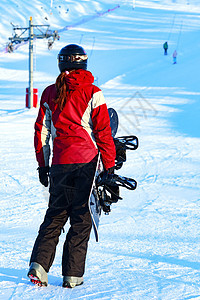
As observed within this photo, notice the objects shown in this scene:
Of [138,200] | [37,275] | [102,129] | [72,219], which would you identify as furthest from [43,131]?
[138,200]

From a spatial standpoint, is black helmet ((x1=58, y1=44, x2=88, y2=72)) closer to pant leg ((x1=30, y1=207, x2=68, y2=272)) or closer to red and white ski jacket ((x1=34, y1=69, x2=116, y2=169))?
red and white ski jacket ((x1=34, y1=69, x2=116, y2=169))

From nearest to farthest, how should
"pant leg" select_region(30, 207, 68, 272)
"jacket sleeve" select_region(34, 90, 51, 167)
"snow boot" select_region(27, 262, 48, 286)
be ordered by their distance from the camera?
"snow boot" select_region(27, 262, 48, 286)
"pant leg" select_region(30, 207, 68, 272)
"jacket sleeve" select_region(34, 90, 51, 167)

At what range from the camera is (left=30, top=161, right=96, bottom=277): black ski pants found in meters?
3.06

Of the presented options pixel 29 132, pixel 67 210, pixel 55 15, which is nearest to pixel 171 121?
pixel 29 132

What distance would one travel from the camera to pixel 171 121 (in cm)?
1166

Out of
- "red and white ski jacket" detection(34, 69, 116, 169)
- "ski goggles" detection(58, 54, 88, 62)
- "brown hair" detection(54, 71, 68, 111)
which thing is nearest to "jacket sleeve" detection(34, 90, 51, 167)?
"red and white ski jacket" detection(34, 69, 116, 169)

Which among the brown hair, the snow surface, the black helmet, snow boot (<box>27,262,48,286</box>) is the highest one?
the black helmet

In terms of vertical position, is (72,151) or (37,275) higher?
(72,151)

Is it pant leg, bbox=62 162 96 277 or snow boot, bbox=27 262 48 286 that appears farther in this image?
pant leg, bbox=62 162 96 277

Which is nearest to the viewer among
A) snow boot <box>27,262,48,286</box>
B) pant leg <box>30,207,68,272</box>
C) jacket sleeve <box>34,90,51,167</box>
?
snow boot <box>27,262,48,286</box>

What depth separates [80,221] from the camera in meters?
3.10

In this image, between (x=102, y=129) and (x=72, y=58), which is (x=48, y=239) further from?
(x=72, y=58)

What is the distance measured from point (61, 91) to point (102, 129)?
15.1 inches

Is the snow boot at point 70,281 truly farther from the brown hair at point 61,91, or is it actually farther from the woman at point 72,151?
the brown hair at point 61,91
